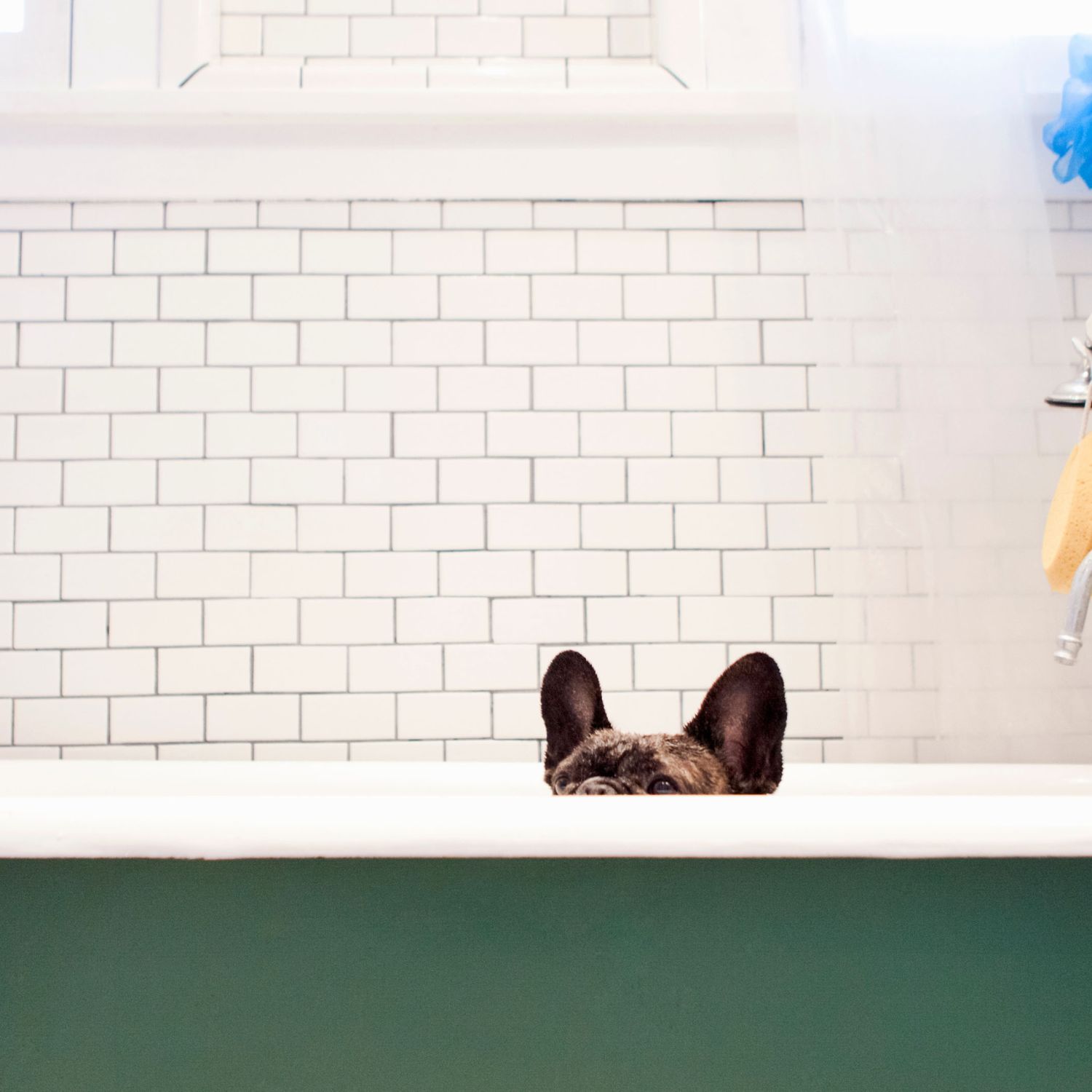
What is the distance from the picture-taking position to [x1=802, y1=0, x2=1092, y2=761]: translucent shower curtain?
1379 millimetres

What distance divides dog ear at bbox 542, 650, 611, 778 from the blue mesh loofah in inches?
42.9

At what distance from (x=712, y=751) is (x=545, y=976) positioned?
0.45 m

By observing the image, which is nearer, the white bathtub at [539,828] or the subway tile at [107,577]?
the white bathtub at [539,828]

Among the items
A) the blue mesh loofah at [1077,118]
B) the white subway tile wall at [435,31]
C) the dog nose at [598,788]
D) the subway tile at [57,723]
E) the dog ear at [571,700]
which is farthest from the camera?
the white subway tile wall at [435,31]

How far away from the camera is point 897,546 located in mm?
1400

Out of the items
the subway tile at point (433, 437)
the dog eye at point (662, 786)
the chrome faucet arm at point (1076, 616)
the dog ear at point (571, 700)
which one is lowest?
the dog eye at point (662, 786)

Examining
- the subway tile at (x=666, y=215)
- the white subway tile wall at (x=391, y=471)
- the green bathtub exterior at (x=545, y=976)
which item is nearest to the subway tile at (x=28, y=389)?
the white subway tile wall at (x=391, y=471)

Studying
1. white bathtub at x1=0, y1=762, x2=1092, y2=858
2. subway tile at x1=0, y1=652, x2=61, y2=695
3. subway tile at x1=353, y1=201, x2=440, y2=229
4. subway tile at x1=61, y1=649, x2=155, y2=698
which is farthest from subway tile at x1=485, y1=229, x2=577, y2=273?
white bathtub at x1=0, y1=762, x2=1092, y2=858

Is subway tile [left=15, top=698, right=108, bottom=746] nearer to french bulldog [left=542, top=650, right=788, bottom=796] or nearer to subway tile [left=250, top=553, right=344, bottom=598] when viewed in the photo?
subway tile [left=250, top=553, right=344, bottom=598]

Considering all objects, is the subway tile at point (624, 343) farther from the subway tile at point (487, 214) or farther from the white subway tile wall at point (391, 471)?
the subway tile at point (487, 214)

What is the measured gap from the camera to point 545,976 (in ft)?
2.21

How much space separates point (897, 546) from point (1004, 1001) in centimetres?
82

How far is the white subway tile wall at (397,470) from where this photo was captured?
60.3 inches

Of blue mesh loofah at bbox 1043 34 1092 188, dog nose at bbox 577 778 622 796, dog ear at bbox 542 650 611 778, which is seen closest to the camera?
dog nose at bbox 577 778 622 796
